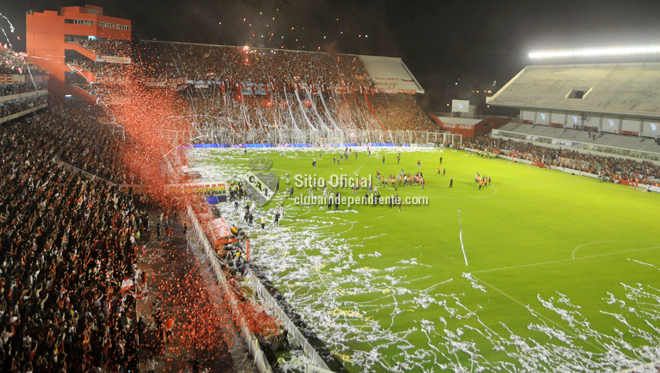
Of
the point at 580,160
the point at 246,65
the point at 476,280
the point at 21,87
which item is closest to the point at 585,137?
the point at 580,160

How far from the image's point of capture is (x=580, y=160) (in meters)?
46.6

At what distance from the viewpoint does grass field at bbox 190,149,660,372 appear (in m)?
12.0

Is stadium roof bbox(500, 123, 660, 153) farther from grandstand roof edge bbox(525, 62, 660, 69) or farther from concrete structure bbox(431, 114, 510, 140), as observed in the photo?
grandstand roof edge bbox(525, 62, 660, 69)

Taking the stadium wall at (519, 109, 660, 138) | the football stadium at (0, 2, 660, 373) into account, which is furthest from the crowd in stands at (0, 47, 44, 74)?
the stadium wall at (519, 109, 660, 138)

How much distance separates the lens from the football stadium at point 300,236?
11.3m

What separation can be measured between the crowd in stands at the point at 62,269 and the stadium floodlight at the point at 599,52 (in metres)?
58.9

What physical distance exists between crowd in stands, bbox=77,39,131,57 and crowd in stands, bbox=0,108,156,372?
3531 centimetres

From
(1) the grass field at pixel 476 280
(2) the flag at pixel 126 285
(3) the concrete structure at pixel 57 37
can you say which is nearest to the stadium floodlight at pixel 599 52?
(1) the grass field at pixel 476 280

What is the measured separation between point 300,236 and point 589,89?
170 feet

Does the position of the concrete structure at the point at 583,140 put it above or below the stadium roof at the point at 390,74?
below

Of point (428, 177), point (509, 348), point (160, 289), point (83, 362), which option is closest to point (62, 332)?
point (83, 362)

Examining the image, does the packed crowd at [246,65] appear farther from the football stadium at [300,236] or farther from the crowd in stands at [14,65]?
A: the crowd in stands at [14,65]

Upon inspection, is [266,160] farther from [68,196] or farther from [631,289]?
[631,289]

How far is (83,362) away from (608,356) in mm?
13170
